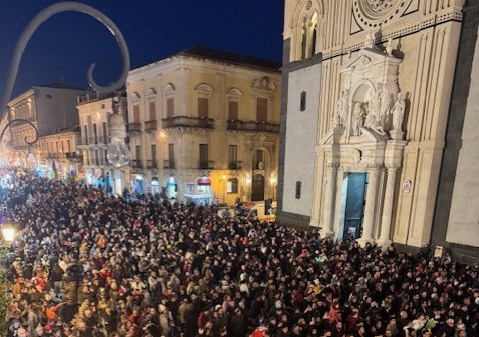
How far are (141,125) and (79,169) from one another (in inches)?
657

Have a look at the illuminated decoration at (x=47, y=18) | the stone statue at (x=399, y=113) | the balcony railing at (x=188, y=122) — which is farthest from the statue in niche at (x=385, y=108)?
the balcony railing at (x=188, y=122)

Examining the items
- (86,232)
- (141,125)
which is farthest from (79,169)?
(86,232)

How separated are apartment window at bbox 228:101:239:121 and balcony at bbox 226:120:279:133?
0.49 m

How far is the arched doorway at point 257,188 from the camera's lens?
3066 centimetres

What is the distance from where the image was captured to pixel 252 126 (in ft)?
97.9

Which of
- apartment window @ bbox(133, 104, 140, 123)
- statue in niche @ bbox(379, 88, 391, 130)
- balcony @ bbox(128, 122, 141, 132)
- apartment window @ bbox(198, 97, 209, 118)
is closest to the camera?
statue in niche @ bbox(379, 88, 391, 130)

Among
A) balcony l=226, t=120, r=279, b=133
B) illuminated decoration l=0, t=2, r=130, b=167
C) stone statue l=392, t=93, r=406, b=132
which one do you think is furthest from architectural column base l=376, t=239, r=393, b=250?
balcony l=226, t=120, r=279, b=133

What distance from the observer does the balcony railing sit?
26953mm

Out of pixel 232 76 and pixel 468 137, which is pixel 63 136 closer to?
pixel 232 76

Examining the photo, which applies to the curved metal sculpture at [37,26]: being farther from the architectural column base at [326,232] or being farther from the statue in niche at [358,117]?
the architectural column base at [326,232]

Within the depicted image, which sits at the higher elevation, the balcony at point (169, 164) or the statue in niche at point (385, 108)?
the statue in niche at point (385, 108)

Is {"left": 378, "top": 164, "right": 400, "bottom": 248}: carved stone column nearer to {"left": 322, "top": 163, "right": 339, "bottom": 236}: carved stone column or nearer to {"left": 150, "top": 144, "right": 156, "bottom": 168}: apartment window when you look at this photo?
{"left": 322, "top": 163, "right": 339, "bottom": 236}: carved stone column

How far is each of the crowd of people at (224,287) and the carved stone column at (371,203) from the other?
A: 3.14ft

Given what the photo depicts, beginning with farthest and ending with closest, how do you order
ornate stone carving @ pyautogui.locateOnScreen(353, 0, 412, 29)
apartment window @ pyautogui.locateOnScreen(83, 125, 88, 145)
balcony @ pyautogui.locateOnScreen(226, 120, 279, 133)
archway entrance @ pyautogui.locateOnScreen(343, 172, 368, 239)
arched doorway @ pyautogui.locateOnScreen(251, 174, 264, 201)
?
apartment window @ pyautogui.locateOnScreen(83, 125, 88, 145), arched doorway @ pyautogui.locateOnScreen(251, 174, 264, 201), balcony @ pyautogui.locateOnScreen(226, 120, 279, 133), archway entrance @ pyautogui.locateOnScreen(343, 172, 368, 239), ornate stone carving @ pyautogui.locateOnScreen(353, 0, 412, 29)
